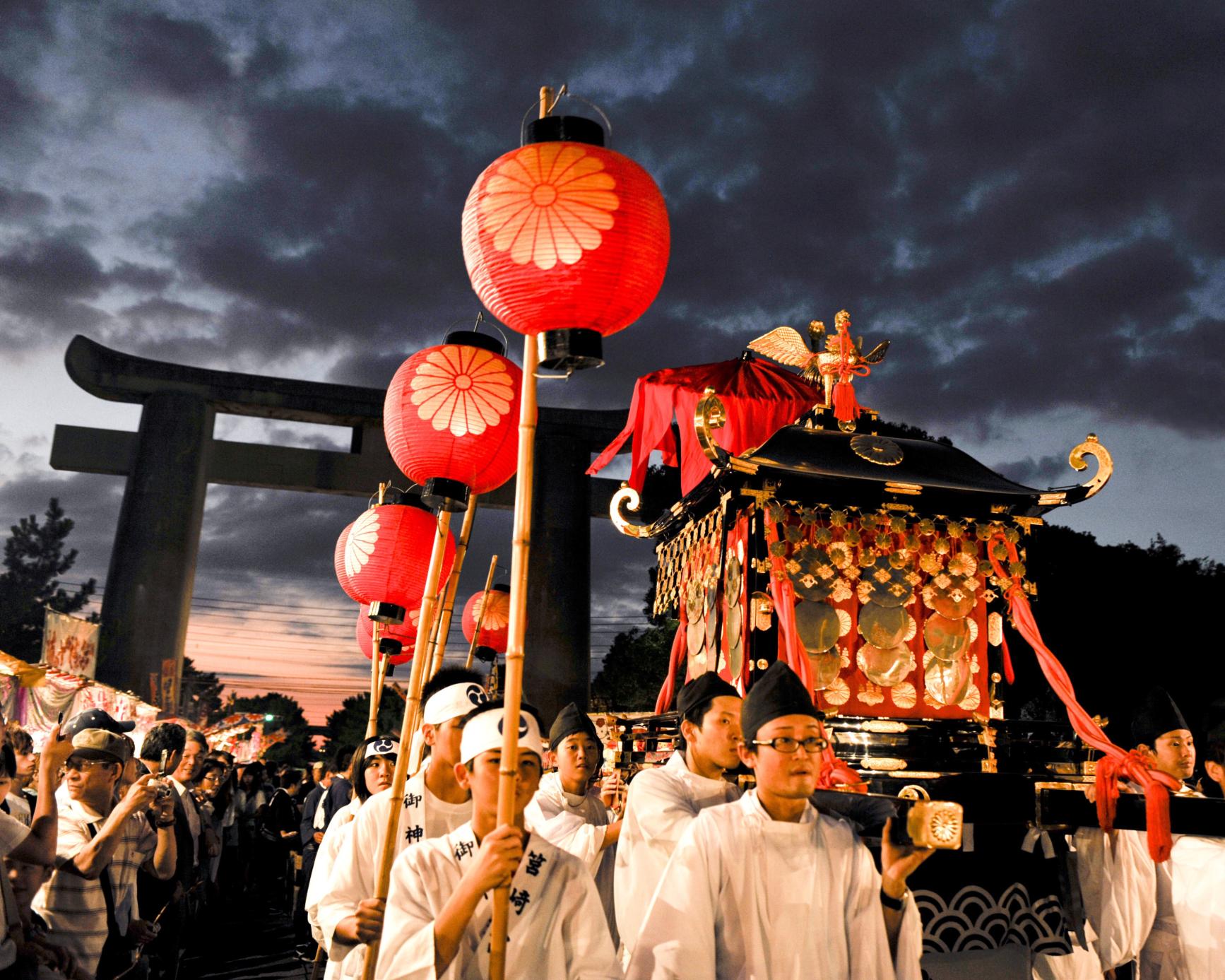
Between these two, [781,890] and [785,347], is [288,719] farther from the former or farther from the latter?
[781,890]

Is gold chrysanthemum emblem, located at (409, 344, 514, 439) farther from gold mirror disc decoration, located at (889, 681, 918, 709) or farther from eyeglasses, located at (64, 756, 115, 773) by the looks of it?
gold mirror disc decoration, located at (889, 681, 918, 709)

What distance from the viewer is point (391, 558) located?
670 centimetres

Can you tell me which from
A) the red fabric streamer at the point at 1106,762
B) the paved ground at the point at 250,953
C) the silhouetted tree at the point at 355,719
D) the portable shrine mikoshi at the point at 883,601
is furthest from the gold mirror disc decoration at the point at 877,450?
the silhouetted tree at the point at 355,719

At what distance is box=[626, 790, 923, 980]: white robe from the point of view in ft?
8.80

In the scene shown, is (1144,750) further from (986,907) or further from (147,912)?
(147,912)

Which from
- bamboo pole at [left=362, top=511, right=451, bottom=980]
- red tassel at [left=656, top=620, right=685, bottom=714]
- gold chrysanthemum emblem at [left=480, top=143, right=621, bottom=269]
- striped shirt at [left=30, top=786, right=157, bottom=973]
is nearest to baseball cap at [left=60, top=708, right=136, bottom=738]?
striped shirt at [left=30, top=786, right=157, bottom=973]

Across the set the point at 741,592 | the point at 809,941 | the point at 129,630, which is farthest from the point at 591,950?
the point at 129,630

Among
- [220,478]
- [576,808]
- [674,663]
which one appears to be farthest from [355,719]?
[576,808]

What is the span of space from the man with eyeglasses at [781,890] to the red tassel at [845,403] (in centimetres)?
518

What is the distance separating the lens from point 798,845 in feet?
9.32

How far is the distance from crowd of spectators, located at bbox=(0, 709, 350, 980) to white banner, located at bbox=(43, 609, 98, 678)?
7742 millimetres

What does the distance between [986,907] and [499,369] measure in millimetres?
3916

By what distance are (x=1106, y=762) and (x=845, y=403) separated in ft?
11.5

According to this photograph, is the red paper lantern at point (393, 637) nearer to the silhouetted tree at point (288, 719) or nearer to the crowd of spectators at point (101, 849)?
the crowd of spectators at point (101, 849)
